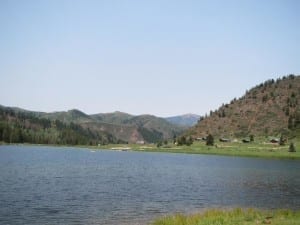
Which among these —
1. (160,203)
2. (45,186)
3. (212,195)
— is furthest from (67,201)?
(212,195)

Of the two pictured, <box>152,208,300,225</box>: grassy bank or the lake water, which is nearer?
<box>152,208,300,225</box>: grassy bank

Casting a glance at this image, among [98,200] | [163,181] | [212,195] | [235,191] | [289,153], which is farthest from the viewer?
[289,153]

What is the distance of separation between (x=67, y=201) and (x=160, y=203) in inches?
502

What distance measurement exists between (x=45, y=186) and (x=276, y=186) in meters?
42.7

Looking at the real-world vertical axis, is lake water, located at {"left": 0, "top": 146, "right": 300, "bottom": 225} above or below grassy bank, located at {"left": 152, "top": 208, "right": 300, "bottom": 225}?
below

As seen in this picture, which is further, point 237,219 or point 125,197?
point 125,197

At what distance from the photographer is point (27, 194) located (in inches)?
2480

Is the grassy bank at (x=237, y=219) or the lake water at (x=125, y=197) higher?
the grassy bank at (x=237, y=219)

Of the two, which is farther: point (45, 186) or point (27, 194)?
point (45, 186)

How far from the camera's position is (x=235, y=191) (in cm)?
7231

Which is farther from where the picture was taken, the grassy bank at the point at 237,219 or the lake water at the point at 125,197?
the lake water at the point at 125,197

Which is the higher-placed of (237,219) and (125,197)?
(237,219)

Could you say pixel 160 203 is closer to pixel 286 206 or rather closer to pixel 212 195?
pixel 212 195

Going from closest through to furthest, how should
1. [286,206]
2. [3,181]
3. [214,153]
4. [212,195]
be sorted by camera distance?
[286,206] < [212,195] < [3,181] < [214,153]
